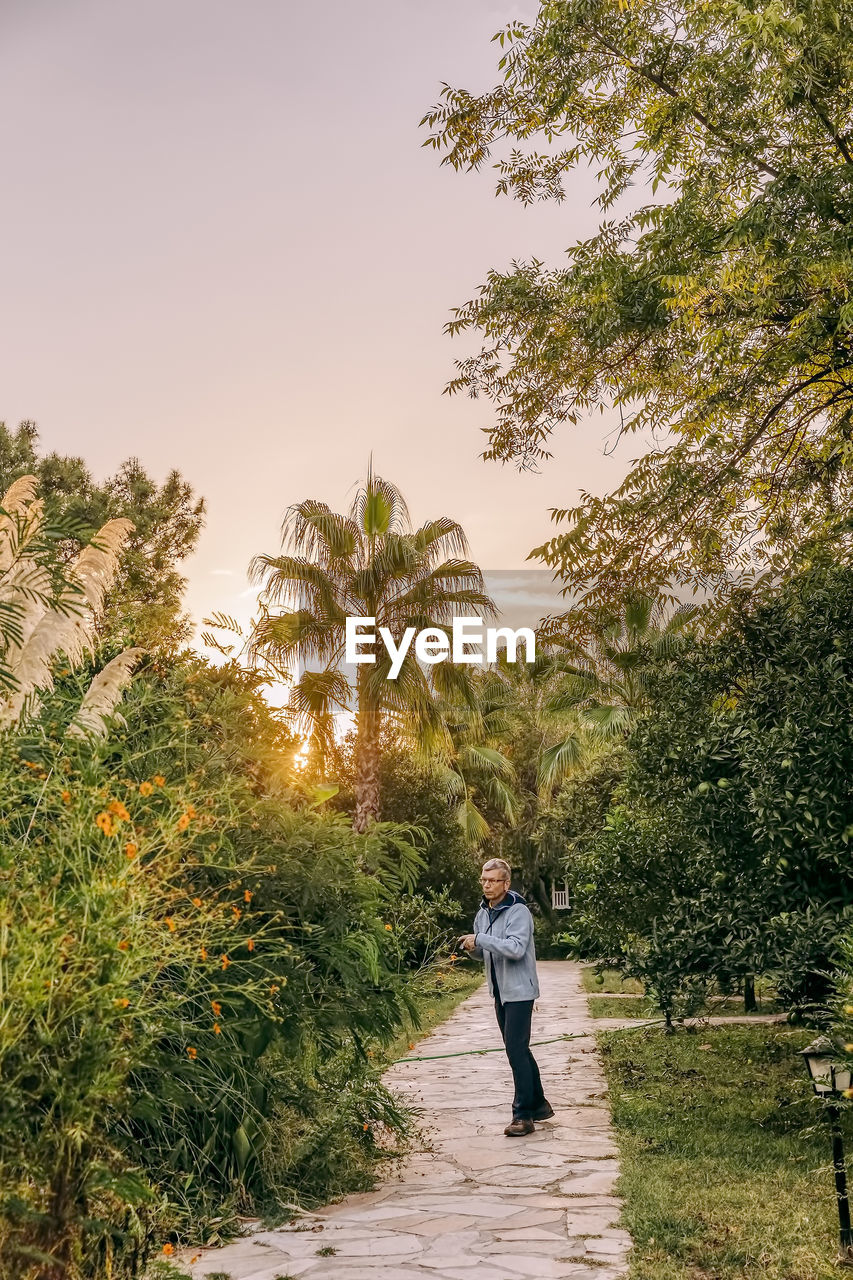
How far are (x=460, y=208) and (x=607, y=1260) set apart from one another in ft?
38.9

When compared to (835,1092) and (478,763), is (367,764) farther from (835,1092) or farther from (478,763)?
(835,1092)

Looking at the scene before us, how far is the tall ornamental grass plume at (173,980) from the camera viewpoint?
2.62m

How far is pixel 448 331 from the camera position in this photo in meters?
10.5

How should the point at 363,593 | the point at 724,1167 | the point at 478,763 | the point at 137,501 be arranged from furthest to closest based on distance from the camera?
the point at 478,763
the point at 137,501
the point at 363,593
the point at 724,1167

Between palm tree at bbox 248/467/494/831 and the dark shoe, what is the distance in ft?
40.4

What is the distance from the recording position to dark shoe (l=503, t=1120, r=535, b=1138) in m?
7.46

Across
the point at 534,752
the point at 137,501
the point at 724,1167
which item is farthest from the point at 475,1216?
the point at 534,752

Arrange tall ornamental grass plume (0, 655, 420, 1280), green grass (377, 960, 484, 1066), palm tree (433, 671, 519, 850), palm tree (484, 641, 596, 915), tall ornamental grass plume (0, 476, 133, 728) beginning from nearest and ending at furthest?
1. tall ornamental grass plume (0, 655, 420, 1280)
2. tall ornamental grass plume (0, 476, 133, 728)
3. green grass (377, 960, 484, 1066)
4. palm tree (484, 641, 596, 915)
5. palm tree (433, 671, 519, 850)

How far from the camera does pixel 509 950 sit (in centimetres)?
770

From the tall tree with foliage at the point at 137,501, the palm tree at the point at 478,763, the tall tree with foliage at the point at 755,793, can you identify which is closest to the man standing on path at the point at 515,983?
the tall tree with foliage at the point at 755,793

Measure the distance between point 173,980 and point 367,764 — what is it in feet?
53.4

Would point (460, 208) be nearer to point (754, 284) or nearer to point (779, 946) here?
point (754, 284)

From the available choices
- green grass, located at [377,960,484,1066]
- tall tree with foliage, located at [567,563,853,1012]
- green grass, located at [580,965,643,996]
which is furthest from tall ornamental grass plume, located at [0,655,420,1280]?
green grass, located at [580,965,643,996]

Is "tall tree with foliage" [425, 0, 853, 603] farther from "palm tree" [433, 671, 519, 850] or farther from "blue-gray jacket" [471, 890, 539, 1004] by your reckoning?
"palm tree" [433, 671, 519, 850]
